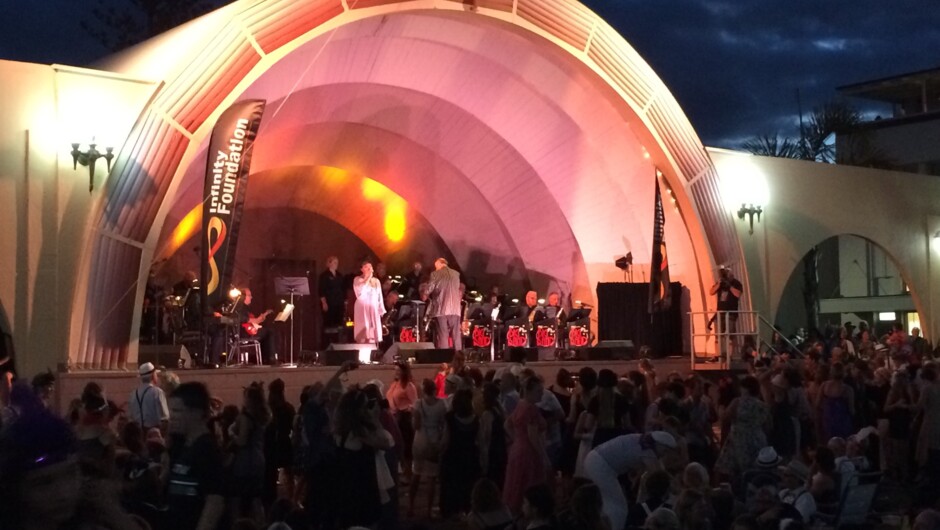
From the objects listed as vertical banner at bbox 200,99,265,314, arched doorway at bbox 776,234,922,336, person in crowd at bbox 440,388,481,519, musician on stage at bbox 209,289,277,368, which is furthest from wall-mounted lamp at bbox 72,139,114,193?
arched doorway at bbox 776,234,922,336

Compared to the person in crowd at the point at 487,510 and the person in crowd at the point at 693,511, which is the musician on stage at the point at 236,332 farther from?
the person in crowd at the point at 693,511

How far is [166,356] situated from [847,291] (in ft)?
81.8

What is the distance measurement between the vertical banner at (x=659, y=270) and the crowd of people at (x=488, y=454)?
6.61m

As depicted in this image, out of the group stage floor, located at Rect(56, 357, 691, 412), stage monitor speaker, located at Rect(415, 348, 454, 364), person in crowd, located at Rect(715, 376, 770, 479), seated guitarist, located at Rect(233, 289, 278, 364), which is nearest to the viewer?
person in crowd, located at Rect(715, 376, 770, 479)

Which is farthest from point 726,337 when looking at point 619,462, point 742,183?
point 619,462

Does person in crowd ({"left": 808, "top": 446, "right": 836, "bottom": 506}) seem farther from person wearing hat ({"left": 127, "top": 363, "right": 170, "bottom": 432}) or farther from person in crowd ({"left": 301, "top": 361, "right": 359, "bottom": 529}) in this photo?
person wearing hat ({"left": 127, "top": 363, "right": 170, "bottom": 432})

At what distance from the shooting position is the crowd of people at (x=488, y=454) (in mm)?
5785

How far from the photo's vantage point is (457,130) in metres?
21.8

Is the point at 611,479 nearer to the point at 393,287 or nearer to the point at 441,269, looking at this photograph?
the point at 441,269

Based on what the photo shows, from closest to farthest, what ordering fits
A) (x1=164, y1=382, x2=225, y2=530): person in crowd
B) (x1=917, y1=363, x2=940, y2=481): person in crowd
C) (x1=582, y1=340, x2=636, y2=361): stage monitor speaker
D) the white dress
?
(x1=164, y1=382, x2=225, y2=530): person in crowd → (x1=917, y1=363, x2=940, y2=481): person in crowd → the white dress → (x1=582, y1=340, x2=636, y2=361): stage monitor speaker

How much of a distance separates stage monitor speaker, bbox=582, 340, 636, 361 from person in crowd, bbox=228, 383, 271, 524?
1118 centimetres

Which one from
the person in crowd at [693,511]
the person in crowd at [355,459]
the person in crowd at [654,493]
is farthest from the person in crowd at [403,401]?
the person in crowd at [693,511]

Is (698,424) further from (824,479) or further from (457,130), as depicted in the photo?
(457,130)

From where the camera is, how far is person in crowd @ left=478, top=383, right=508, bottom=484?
9367 millimetres
